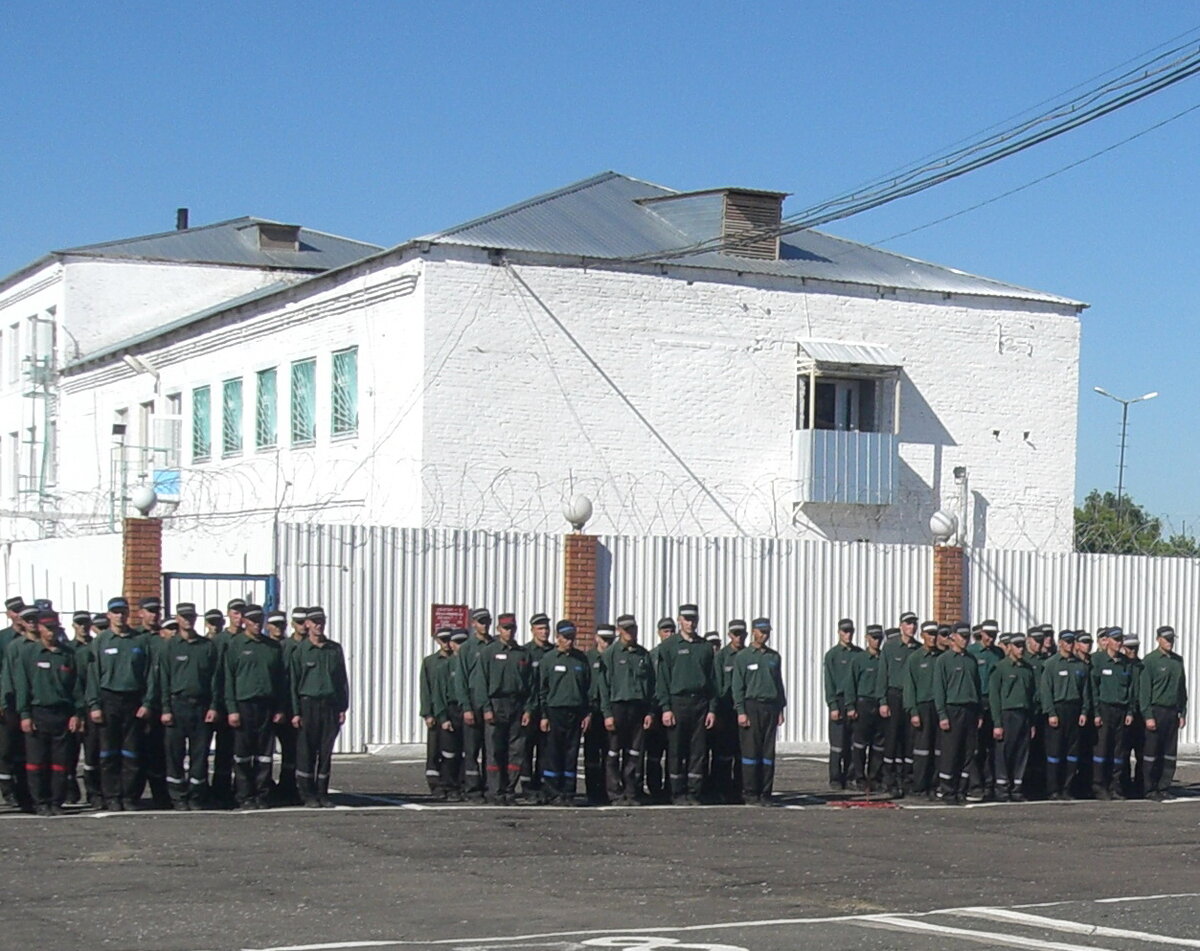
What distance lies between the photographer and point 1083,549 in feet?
95.8

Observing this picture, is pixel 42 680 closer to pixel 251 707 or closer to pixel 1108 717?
pixel 251 707

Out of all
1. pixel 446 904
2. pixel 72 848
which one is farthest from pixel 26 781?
pixel 446 904

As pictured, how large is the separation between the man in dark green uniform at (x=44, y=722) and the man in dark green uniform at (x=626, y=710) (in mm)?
4953

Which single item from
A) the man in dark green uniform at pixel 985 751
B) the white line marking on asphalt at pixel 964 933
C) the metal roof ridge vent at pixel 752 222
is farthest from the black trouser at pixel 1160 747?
the metal roof ridge vent at pixel 752 222

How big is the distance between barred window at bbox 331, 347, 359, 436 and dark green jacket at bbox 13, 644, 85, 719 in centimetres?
1400

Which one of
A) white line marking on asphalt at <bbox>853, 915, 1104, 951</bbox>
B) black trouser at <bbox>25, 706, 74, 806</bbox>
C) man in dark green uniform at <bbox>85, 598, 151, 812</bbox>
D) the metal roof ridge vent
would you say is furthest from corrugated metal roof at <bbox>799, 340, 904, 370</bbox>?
white line marking on asphalt at <bbox>853, 915, 1104, 951</bbox>

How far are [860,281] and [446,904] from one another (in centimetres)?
2132

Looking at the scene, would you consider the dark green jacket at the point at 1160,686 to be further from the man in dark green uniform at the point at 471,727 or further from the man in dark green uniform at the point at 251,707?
the man in dark green uniform at the point at 251,707

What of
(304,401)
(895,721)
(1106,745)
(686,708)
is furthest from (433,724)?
(304,401)

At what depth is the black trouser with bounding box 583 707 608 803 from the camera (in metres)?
18.5

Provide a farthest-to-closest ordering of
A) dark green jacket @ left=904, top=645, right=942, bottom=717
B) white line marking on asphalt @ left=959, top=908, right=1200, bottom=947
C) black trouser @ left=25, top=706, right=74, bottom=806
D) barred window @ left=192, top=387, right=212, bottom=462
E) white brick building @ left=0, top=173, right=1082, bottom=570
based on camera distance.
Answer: barred window @ left=192, top=387, right=212, bottom=462 < white brick building @ left=0, top=173, right=1082, bottom=570 < dark green jacket @ left=904, top=645, right=942, bottom=717 < black trouser @ left=25, top=706, right=74, bottom=806 < white line marking on asphalt @ left=959, top=908, right=1200, bottom=947

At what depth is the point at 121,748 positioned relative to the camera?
653 inches

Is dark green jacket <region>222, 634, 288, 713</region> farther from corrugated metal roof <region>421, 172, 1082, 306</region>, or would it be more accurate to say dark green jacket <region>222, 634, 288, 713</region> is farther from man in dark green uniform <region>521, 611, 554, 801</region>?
corrugated metal roof <region>421, 172, 1082, 306</region>

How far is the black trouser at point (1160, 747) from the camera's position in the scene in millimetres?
20234
